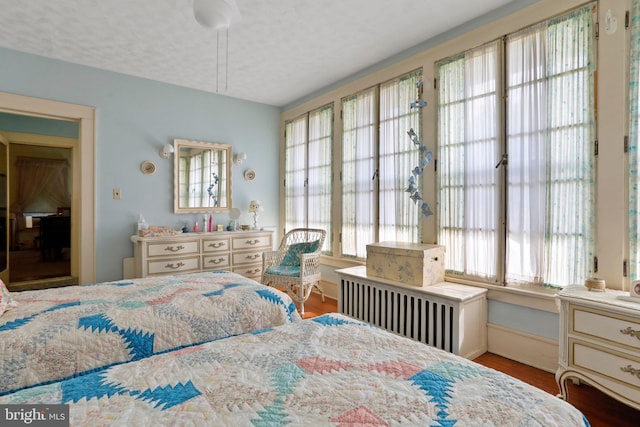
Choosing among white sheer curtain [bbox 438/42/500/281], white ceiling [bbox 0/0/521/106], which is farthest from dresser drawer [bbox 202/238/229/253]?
white sheer curtain [bbox 438/42/500/281]

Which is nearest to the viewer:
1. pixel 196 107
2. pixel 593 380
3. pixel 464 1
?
pixel 593 380

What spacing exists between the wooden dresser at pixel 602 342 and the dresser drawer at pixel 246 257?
348 cm

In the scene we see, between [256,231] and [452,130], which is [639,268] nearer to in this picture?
[452,130]

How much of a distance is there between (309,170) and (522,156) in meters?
2.77

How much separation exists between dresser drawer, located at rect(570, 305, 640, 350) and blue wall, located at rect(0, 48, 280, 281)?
4.07 metres

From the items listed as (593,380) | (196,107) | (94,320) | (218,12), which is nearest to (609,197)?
(593,380)

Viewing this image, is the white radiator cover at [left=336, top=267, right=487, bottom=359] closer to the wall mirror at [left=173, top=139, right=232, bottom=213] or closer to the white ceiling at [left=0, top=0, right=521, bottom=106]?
the white ceiling at [left=0, top=0, right=521, bottom=106]

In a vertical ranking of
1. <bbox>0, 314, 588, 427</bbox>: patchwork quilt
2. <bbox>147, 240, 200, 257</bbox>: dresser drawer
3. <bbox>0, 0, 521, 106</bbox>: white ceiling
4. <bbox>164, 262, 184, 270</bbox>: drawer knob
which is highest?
<bbox>0, 0, 521, 106</bbox>: white ceiling

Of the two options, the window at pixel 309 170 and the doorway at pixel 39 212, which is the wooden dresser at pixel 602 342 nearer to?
the window at pixel 309 170

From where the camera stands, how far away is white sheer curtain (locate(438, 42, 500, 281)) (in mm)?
2686

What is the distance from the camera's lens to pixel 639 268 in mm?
A: 1982

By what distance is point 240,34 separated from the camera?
2988 millimetres

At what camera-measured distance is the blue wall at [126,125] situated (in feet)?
11.4

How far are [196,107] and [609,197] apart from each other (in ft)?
14.6
